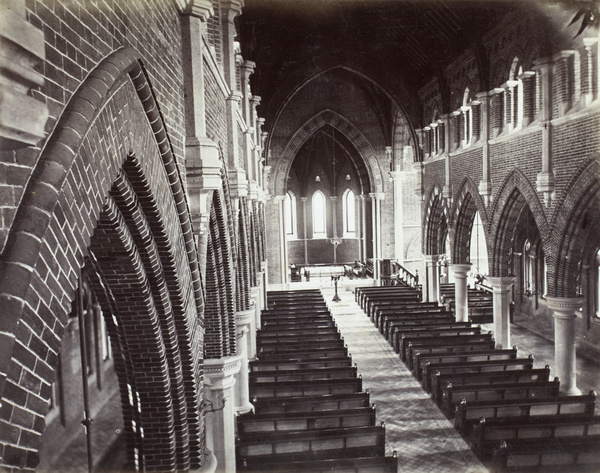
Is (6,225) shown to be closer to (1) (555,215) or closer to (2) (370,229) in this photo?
(1) (555,215)

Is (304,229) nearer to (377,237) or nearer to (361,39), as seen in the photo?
(377,237)

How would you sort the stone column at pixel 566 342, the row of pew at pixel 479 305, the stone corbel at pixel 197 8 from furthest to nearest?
the row of pew at pixel 479 305 < the stone column at pixel 566 342 < the stone corbel at pixel 197 8

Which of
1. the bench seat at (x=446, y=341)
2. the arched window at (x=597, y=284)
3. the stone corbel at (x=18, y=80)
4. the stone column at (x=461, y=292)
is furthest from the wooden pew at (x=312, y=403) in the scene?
the arched window at (x=597, y=284)

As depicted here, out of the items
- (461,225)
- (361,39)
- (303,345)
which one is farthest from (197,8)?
(361,39)

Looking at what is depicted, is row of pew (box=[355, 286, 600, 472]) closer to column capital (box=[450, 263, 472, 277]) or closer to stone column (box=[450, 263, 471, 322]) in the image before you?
stone column (box=[450, 263, 471, 322])

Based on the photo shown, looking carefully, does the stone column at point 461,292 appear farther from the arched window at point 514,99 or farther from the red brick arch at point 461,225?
the arched window at point 514,99

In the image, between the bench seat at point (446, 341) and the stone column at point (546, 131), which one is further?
the bench seat at point (446, 341)

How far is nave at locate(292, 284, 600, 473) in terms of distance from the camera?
11688 mm

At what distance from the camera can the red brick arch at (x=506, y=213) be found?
1692cm

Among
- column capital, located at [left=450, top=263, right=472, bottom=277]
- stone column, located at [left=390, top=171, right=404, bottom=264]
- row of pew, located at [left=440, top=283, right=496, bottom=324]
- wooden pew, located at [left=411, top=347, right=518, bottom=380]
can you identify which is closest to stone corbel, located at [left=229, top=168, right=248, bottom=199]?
wooden pew, located at [left=411, top=347, right=518, bottom=380]

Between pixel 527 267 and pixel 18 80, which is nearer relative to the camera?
pixel 18 80

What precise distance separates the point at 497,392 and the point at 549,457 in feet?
11.5

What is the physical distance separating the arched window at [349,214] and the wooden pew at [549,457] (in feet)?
101

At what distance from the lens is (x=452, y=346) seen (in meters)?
16.9
